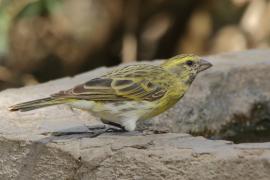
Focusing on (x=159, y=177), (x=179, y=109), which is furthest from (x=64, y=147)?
(x=179, y=109)

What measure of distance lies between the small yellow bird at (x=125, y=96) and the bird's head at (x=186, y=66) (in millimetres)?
46

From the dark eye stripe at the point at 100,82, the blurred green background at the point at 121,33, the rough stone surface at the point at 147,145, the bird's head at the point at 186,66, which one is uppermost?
the blurred green background at the point at 121,33

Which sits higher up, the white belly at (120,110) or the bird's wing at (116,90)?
the bird's wing at (116,90)

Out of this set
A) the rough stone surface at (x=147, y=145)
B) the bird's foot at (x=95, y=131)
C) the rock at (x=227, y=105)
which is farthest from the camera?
the rock at (x=227, y=105)

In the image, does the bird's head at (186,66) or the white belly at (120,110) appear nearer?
the white belly at (120,110)

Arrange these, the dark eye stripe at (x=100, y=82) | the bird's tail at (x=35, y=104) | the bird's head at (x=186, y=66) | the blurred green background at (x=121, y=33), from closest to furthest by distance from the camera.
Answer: the bird's tail at (x=35, y=104) < the dark eye stripe at (x=100, y=82) < the bird's head at (x=186, y=66) < the blurred green background at (x=121, y=33)

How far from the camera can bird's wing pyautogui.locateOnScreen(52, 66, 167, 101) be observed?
5562 mm

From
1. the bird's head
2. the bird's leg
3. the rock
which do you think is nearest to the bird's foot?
the bird's leg

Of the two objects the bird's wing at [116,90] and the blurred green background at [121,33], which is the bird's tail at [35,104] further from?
the blurred green background at [121,33]

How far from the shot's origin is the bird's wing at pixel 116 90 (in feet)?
Result: 18.2

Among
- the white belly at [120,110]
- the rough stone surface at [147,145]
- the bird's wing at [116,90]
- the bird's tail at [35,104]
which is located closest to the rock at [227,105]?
the rough stone surface at [147,145]

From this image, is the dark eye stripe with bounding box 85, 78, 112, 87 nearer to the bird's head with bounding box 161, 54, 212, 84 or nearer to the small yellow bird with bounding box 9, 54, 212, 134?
the small yellow bird with bounding box 9, 54, 212, 134

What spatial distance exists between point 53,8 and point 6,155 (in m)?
3.72

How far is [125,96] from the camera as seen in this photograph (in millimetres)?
5660
